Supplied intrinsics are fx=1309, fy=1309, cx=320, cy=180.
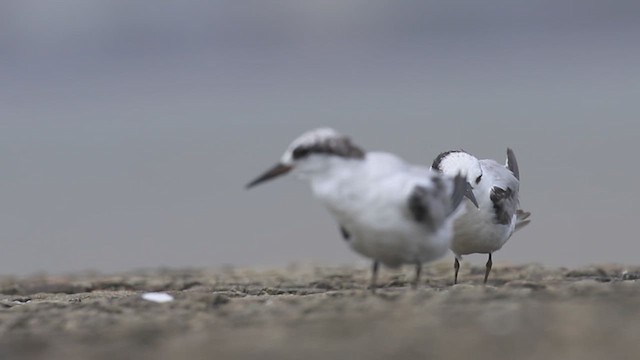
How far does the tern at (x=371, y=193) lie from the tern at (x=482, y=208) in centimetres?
140

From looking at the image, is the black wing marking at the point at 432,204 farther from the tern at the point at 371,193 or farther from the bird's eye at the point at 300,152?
the bird's eye at the point at 300,152

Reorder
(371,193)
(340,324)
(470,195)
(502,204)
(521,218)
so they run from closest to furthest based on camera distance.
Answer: (340,324)
(371,193)
(470,195)
(502,204)
(521,218)

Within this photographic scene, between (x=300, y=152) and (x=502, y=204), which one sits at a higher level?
(x=300, y=152)

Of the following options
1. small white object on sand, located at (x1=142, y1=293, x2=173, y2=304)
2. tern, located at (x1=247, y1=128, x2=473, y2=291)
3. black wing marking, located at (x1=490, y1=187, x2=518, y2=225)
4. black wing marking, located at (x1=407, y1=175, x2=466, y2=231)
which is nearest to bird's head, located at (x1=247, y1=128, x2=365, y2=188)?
tern, located at (x1=247, y1=128, x2=473, y2=291)

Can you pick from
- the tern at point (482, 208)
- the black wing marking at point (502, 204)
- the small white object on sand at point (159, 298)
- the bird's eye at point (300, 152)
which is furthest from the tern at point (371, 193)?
the black wing marking at point (502, 204)

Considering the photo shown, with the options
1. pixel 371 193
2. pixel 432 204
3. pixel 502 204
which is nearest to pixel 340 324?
pixel 371 193

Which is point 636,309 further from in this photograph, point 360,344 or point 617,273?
point 617,273

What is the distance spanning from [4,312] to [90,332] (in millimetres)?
1185

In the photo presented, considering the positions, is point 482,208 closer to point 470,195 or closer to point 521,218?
point 470,195

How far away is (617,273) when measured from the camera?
7590 mm

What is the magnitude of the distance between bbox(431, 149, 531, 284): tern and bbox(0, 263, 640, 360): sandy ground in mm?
616

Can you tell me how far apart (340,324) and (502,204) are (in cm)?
244

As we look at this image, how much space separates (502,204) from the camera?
7.05m

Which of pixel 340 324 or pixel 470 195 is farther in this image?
pixel 470 195
